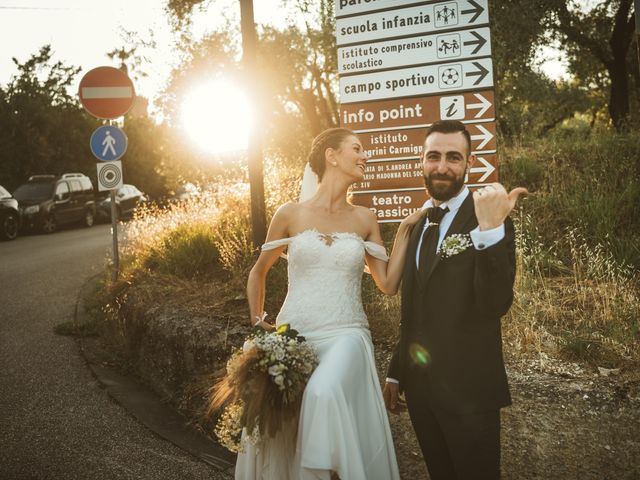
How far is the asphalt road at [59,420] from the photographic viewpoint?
3984 millimetres

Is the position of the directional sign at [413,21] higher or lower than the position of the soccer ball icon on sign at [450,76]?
higher

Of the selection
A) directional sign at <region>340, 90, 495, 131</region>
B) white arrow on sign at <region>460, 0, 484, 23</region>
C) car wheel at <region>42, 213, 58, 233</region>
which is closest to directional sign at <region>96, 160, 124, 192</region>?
directional sign at <region>340, 90, 495, 131</region>

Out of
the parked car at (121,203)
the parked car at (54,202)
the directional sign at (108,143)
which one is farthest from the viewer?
the parked car at (121,203)

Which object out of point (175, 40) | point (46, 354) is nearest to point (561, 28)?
point (175, 40)

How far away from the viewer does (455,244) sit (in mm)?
2467

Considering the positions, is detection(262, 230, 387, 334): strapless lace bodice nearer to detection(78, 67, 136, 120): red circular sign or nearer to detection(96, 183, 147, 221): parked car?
detection(78, 67, 136, 120): red circular sign

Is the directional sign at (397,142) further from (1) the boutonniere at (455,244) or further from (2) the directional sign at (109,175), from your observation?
(2) the directional sign at (109,175)

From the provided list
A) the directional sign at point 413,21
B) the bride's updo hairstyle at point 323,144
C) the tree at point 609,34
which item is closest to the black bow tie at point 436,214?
the bride's updo hairstyle at point 323,144

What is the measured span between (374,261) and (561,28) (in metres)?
16.0

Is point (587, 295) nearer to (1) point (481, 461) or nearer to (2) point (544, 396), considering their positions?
(2) point (544, 396)

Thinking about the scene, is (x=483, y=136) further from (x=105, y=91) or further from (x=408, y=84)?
(x=105, y=91)

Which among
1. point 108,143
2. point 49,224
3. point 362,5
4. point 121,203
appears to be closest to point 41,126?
point 121,203

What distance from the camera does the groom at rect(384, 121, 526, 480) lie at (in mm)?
2305

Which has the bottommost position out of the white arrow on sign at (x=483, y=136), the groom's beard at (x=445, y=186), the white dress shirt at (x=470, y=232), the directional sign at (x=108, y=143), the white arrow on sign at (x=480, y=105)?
the white dress shirt at (x=470, y=232)
